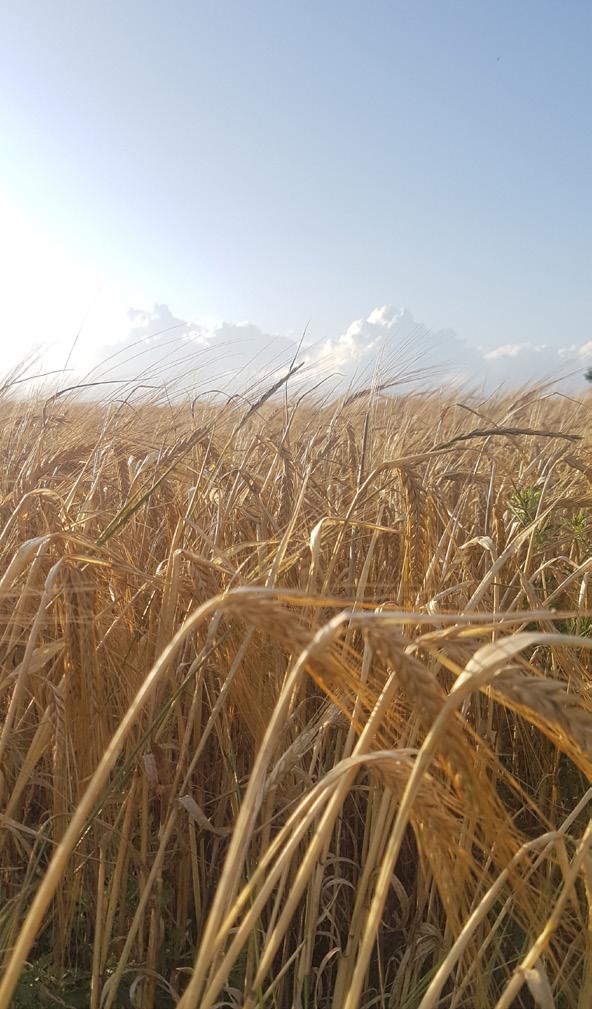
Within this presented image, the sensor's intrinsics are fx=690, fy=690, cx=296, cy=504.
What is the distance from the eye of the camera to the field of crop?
52 cm

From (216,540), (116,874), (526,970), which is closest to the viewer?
(526,970)

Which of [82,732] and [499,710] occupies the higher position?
[82,732]

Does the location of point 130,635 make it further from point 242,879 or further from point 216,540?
point 242,879

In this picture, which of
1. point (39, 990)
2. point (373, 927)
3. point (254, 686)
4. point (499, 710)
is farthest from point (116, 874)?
point (499, 710)

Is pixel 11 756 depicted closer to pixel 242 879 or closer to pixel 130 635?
pixel 130 635

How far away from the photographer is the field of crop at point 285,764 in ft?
1.71

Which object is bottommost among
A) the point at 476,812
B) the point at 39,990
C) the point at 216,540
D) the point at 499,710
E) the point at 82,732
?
the point at 39,990

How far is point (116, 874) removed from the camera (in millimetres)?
893

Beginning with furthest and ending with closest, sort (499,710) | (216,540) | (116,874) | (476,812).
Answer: (499,710)
(216,540)
(116,874)
(476,812)

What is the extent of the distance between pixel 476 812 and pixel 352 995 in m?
0.23

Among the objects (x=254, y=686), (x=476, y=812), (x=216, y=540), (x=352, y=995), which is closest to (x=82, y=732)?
(x=254, y=686)

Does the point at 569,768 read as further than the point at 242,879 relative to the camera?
Yes

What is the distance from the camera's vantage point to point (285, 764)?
815 millimetres

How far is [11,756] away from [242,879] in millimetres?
424
